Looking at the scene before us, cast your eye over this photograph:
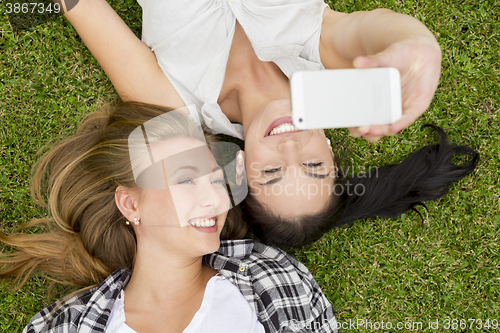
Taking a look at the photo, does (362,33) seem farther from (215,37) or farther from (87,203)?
(87,203)

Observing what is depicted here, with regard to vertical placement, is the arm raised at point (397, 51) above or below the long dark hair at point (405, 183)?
above

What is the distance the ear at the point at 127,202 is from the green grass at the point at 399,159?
91 cm

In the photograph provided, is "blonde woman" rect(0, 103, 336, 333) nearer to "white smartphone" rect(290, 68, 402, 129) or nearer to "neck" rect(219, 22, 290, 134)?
"neck" rect(219, 22, 290, 134)

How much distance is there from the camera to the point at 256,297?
238 centimetres

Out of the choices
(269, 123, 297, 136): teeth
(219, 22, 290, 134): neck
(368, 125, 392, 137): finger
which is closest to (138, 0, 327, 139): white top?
(219, 22, 290, 134): neck

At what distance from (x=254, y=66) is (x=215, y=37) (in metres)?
0.33

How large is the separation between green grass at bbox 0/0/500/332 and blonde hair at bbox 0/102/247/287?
0.24 meters

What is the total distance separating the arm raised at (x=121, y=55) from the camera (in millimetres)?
2252

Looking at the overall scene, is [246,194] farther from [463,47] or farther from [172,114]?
[463,47]

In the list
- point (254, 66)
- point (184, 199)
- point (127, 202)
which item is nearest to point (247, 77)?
point (254, 66)

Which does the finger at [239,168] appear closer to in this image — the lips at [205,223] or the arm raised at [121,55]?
the lips at [205,223]

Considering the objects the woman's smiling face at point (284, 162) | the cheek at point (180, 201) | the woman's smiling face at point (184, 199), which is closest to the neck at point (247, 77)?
the woman's smiling face at point (284, 162)

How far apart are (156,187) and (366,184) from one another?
1.61 m

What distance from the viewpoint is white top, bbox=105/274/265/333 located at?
2240mm
